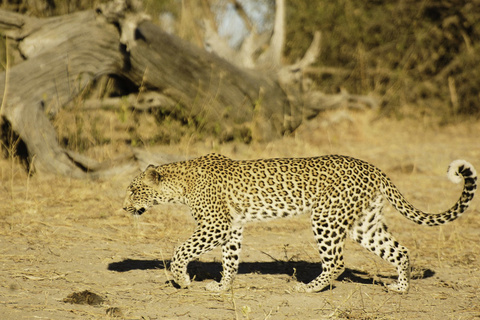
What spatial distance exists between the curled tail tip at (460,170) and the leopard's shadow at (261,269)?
1354 millimetres

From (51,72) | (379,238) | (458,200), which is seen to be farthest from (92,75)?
(458,200)

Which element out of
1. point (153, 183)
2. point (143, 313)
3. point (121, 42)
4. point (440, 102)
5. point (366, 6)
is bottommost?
point (143, 313)

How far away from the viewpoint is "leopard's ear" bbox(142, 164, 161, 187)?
645 cm

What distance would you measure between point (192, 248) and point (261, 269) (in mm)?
1260

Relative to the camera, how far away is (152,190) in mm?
6527

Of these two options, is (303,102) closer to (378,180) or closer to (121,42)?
(121,42)

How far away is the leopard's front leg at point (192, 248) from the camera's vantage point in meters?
5.95

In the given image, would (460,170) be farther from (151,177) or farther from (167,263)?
(167,263)

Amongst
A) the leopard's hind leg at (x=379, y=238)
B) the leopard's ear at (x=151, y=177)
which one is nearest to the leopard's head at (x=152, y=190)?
the leopard's ear at (x=151, y=177)

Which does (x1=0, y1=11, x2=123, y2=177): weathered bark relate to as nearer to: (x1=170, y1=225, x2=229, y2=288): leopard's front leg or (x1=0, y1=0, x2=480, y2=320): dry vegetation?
(x1=0, y1=0, x2=480, y2=320): dry vegetation

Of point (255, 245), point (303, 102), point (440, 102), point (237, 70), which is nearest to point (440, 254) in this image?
point (255, 245)

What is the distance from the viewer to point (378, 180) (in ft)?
20.7

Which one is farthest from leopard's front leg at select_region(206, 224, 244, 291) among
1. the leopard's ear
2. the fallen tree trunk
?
the fallen tree trunk

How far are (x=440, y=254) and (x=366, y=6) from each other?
37.4 feet
